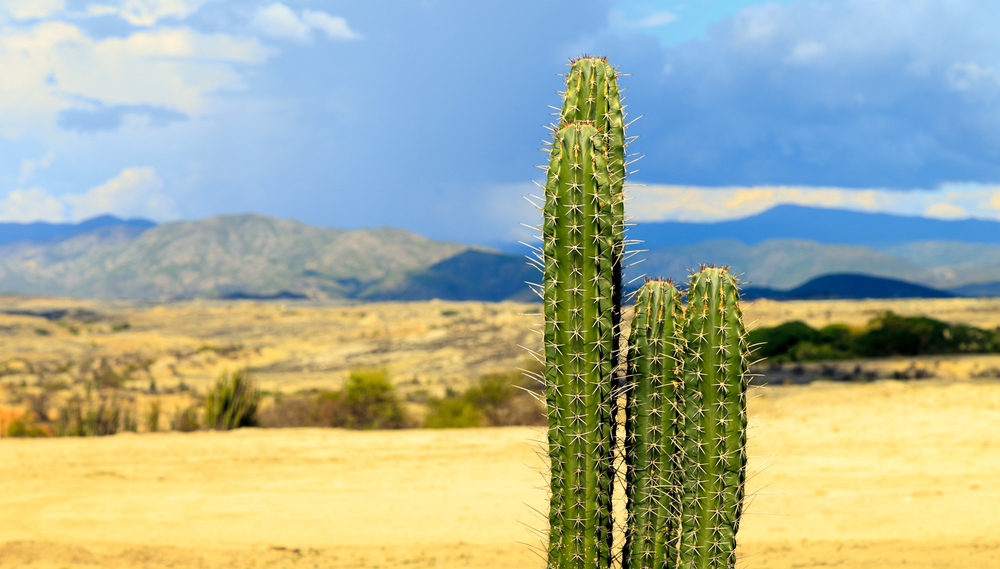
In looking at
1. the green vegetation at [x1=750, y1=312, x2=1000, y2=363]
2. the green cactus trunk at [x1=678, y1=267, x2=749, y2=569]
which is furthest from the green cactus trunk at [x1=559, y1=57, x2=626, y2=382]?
the green vegetation at [x1=750, y1=312, x2=1000, y2=363]

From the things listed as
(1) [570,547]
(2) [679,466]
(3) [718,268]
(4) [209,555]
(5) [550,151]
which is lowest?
(4) [209,555]

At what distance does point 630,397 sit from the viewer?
5.93 metres

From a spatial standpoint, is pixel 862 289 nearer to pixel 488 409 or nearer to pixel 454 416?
pixel 488 409

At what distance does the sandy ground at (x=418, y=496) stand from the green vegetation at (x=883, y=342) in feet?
46.6

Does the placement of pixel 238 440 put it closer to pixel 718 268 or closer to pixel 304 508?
pixel 304 508

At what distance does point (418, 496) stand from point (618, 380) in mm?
8762

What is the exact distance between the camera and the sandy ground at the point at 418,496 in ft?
34.7

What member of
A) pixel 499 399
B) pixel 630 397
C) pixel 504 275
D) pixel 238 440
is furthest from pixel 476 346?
pixel 504 275

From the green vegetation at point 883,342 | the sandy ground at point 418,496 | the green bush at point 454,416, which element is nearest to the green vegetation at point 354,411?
the green bush at point 454,416

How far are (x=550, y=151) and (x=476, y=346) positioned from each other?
147 ft

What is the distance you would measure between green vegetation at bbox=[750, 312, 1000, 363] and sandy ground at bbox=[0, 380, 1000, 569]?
14190mm

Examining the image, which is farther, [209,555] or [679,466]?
[209,555]

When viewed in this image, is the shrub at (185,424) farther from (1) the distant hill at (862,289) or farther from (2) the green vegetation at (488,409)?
(1) the distant hill at (862,289)

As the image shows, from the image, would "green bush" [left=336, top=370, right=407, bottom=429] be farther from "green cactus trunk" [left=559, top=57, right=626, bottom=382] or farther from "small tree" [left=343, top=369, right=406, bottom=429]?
"green cactus trunk" [left=559, top=57, right=626, bottom=382]
